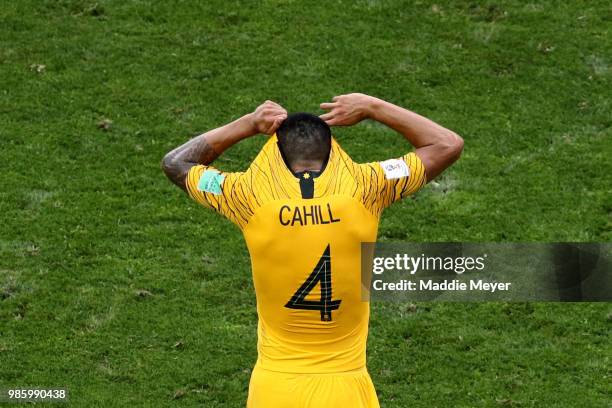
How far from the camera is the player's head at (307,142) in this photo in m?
7.01

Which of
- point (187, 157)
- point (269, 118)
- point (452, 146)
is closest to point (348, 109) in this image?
point (269, 118)

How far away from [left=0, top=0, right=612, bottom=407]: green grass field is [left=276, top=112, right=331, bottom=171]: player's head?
4841 mm

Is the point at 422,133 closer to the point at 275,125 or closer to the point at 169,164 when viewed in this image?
the point at 275,125

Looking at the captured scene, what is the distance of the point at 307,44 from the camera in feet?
57.7

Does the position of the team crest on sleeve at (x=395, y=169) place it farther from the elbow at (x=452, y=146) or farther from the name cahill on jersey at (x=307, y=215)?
the name cahill on jersey at (x=307, y=215)

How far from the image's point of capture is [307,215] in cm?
692

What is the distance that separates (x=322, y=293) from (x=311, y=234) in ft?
1.20

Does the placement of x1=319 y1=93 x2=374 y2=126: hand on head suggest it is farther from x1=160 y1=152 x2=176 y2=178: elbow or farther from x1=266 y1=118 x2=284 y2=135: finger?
x1=160 y1=152 x2=176 y2=178: elbow

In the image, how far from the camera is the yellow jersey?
22.8 feet

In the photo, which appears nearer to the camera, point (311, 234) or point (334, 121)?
point (311, 234)

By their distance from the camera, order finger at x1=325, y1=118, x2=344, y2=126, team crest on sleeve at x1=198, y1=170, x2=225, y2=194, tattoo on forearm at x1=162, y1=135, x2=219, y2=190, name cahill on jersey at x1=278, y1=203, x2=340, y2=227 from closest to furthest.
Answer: name cahill on jersey at x1=278, y1=203, x2=340, y2=227 → finger at x1=325, y1=118, x2=344, y2=126 → team crest on sleeve at x1=198, y1=170, x2=225, y2=194 → tattoo on forearm at x1=162, y1=135, x2=219, y2=190

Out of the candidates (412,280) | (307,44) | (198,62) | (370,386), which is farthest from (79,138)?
(370,386)

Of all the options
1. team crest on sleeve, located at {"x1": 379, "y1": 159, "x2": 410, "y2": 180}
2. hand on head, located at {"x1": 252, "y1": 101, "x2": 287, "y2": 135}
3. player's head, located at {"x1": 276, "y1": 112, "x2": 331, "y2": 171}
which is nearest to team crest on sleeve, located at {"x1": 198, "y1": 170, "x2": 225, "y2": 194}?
hand on head, located at {"x1": 252, "y1": 101, "x2": 287, "y2": 135}

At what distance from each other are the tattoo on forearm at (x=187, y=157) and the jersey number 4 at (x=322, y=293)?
3.45ft
